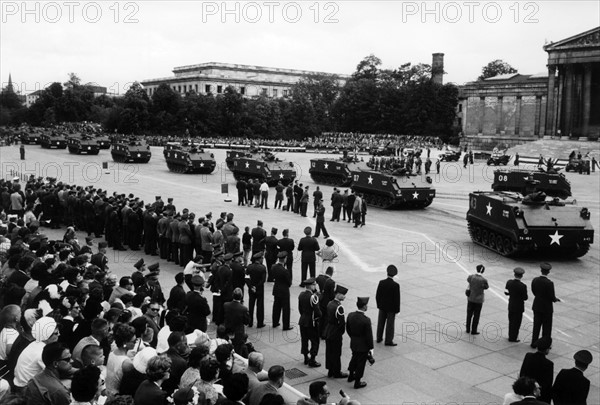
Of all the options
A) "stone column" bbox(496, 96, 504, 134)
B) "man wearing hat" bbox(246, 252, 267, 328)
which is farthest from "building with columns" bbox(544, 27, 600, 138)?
"man wearing hat" bbox(246, 252, 267, 328)

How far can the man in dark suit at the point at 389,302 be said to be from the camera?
12.5 m

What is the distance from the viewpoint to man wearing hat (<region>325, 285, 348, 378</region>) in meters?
10.6

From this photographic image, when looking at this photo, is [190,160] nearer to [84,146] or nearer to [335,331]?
[84,146]

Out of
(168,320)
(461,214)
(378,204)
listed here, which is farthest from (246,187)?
(168,320)

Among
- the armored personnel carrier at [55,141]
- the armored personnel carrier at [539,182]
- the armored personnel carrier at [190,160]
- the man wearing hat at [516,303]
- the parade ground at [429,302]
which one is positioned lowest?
the parade ground at [429,302]

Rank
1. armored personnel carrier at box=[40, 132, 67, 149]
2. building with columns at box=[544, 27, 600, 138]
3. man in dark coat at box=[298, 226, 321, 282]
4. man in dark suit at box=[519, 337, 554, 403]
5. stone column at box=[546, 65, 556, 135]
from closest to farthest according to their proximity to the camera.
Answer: man in dark suit at box=[519, 337, 554, 403]
man in dark coat at box=[298, 226, 321, 282]
armored personnel carrier at box=[40, 132, 67, 149]
building with columns at box=[544, 27, 600, 138]
stone column at box=[546, 65, 556, 135]

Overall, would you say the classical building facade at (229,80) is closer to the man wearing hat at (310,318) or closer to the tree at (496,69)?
the tree at (496,69)

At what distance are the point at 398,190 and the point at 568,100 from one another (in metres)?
56.8

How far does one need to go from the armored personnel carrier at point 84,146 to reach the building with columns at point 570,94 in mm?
54111

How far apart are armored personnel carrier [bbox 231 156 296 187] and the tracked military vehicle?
1788 centimetres

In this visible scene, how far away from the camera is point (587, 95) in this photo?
78812 millimetres

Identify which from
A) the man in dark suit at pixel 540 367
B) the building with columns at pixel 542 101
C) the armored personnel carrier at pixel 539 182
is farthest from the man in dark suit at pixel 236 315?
the building with columns at pixel 542 101

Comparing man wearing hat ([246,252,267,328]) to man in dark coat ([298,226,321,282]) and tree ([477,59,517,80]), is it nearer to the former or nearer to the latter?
man in dark coat ([298,226,321,282])

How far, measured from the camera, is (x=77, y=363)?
789 cm
